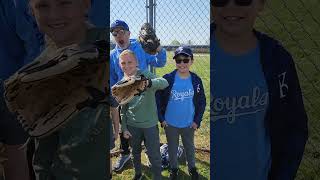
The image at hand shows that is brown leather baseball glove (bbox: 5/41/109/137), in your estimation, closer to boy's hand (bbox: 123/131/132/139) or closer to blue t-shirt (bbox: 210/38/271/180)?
blue t-shirt (bbox: 210/38/271/180)

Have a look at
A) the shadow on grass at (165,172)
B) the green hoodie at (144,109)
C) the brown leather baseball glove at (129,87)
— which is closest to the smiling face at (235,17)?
the brown leather baseball glove at (129,87)

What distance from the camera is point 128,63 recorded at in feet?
10.9

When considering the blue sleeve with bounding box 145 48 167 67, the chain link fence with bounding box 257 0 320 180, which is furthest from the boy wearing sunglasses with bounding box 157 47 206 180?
the chain link fence with bounding box 257 0 320 180

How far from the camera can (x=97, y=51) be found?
6.68 feet

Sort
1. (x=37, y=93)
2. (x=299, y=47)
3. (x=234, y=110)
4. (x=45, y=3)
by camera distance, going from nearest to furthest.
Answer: (x=45, y=3)
(x=37, y=93)
(x=234, y=110)
(x=299, y=47)

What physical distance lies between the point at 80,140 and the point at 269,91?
1.00 m

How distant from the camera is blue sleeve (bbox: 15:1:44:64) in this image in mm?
1990

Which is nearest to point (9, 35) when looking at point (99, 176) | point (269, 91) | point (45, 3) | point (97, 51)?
point (45, 3)

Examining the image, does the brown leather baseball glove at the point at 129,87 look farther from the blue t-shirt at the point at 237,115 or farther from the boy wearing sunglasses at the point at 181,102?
the blue t-shirt at the point at 237,115

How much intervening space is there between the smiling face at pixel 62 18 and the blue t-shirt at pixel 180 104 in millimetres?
1586

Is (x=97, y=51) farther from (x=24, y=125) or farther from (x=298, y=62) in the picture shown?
(x=298, y=62)

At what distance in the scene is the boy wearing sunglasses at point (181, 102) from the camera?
350cm

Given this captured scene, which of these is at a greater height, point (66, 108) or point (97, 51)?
point (97, 51)

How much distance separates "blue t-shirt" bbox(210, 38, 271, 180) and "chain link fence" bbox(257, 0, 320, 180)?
0.22m
